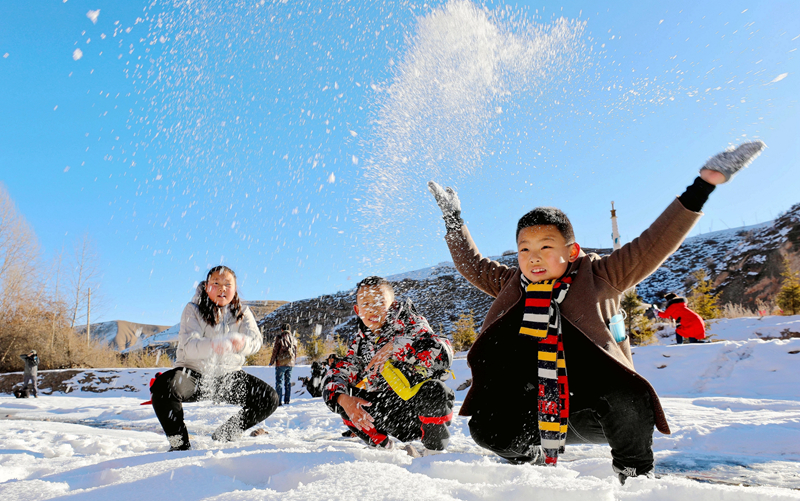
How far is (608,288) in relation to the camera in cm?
201

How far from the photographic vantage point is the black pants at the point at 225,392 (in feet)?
9.62

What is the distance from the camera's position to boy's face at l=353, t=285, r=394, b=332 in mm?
2648

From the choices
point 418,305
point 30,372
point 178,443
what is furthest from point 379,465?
point 418,305

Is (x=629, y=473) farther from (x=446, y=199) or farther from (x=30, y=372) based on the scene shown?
(x=30, y=372)

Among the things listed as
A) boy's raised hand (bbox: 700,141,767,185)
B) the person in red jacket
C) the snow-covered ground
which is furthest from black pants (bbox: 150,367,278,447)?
the person in red jacket

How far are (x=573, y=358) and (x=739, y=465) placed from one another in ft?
5.16

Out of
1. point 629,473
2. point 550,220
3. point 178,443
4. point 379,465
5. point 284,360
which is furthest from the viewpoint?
point 284,360

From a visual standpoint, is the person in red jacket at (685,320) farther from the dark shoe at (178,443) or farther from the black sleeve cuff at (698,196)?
the dark shoe at (178,443)

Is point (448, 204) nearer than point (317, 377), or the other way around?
point (448, 204)

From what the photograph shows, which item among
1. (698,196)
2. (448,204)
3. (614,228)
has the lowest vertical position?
(698,196)

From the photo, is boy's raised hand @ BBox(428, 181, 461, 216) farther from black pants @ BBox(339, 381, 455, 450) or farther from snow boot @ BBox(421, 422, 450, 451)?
snow boot @ BBox(421, 422, 450, 451)

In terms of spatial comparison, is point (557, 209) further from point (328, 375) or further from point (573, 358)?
point (328, 375)

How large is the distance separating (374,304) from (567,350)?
116 cm

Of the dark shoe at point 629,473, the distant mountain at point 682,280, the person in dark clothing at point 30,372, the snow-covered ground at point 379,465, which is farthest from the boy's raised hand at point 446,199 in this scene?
the distant mountain at point 682,280
